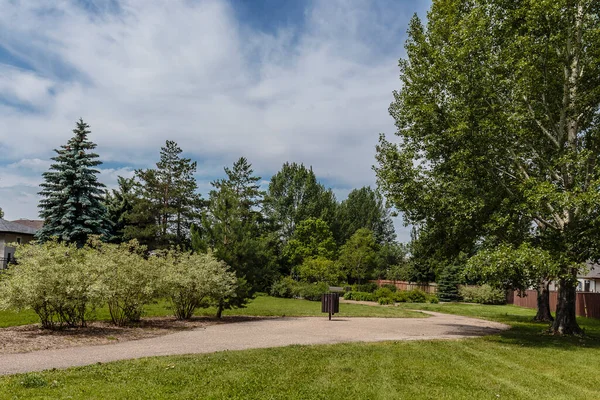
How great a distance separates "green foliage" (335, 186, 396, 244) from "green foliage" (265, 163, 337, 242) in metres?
2.82

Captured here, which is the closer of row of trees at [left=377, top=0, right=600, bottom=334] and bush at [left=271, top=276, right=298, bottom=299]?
row of trees at [left=377, top=0, right=600, bottom=334]

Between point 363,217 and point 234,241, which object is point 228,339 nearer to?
point 234,241

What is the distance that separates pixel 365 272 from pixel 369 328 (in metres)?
33.0

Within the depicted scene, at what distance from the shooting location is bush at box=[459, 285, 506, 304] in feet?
125

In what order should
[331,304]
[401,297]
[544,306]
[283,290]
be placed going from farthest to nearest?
[401,297], [283,290], [544,306], [331,304]

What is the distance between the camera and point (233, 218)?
16844 mm

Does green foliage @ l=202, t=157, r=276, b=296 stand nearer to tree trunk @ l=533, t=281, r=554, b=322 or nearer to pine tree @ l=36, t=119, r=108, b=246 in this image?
tree trunk @ l=533, t=281, r=554, b=322

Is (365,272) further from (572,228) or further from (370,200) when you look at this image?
(572,228)

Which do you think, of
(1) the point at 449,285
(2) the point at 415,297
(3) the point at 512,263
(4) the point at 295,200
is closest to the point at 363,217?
(4) the point at 295,200

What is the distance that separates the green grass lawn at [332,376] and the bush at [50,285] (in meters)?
4.15

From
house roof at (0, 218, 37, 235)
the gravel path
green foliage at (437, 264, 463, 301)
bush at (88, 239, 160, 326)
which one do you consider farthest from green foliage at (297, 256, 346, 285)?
bush at (88, 239, 160, 326)

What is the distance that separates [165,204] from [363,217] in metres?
31.8

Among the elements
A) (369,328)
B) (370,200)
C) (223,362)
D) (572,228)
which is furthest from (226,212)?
(370,200)

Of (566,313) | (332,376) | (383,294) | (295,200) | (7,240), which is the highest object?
(295,200)
